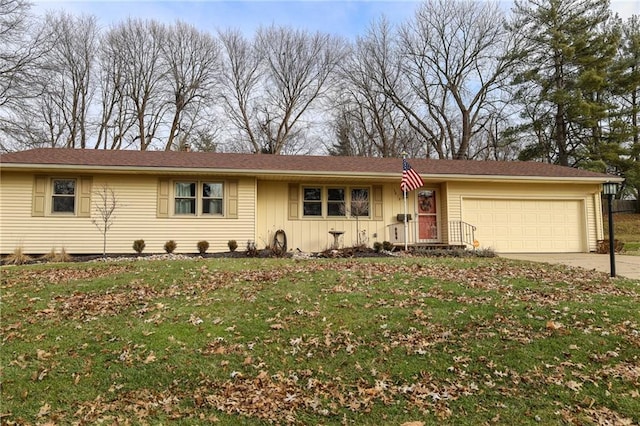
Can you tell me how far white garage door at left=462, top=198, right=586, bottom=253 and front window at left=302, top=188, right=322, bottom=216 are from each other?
16.4 ft

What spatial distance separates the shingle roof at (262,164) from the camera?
37.1 ft

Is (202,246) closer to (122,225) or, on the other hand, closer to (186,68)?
(122,225)

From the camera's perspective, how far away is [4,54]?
1802 centimetres

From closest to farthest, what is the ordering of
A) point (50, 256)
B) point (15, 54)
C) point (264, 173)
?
point (50, 256) → point (264, 173) → point (15, 54)

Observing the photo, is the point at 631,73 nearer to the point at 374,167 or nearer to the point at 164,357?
the point at 374,167

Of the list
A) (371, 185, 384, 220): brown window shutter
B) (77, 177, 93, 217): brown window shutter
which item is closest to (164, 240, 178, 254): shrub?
(77, 177, 93, 217): brown window shutter

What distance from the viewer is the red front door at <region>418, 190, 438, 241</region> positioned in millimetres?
13391

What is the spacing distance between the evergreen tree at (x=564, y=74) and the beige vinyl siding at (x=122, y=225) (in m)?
19.8

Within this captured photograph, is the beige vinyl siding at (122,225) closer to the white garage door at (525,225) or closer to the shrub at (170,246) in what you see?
the shrub at (170,246)

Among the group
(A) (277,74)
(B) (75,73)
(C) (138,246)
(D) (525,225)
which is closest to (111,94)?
(B) (75,73)

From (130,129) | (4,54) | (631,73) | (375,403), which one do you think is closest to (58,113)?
(130,129)

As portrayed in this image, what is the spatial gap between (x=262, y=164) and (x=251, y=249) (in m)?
2.99

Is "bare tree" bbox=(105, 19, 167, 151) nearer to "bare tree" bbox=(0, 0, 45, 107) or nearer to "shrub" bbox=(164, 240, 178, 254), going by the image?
"bare tree" bbox=(0, 0, 45, 107)

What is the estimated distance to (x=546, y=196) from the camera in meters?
13.5
